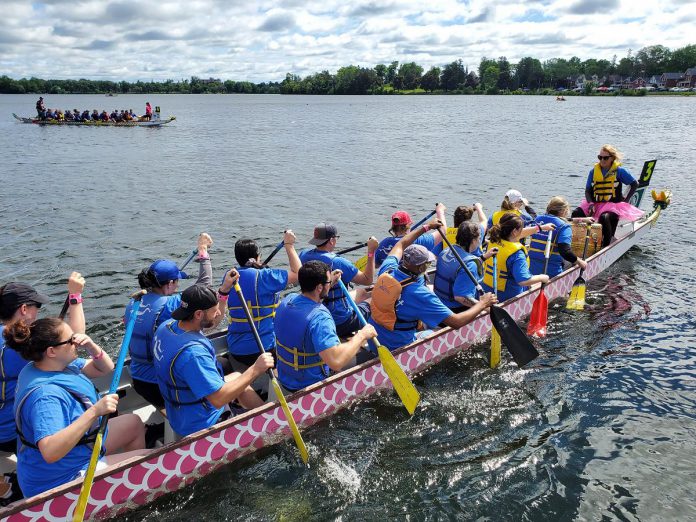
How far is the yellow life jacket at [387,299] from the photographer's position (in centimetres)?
655

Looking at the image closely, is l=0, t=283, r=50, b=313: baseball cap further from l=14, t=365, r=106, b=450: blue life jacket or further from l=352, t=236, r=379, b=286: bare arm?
l=352, t=236, r=379, b=286: bare arm

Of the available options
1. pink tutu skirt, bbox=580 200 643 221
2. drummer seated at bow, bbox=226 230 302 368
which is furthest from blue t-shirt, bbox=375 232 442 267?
pink tutu skirt, bbox=580 200 643 221

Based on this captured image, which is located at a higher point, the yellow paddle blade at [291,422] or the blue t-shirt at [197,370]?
the blue t-shirt at [197,370]

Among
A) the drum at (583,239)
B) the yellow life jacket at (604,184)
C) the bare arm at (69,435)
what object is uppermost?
the yellow life jacket at (604,184)

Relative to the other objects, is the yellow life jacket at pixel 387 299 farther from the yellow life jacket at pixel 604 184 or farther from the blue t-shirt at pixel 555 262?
the yellow life jacket at pixel 604 184

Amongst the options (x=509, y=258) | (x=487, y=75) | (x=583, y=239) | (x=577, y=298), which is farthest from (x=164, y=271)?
(x=487, y=75)

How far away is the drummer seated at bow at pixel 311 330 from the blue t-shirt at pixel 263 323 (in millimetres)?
835

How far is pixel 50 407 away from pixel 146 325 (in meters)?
1.87

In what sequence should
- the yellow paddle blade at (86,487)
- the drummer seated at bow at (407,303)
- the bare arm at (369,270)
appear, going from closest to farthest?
the yellow paddle blade at (86,487)
the drummer seated at bow at (407,303)
the bare arm at (369,270)

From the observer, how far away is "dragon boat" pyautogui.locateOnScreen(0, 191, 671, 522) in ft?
14.7

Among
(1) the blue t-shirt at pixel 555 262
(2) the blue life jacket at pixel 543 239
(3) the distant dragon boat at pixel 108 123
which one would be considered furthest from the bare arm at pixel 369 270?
→ (3) the distant dragon boat at pixel 108 123

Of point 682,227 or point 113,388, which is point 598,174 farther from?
point 113,388

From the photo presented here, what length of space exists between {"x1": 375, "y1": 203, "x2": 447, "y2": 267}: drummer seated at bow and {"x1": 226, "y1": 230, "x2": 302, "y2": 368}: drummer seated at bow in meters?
2.09

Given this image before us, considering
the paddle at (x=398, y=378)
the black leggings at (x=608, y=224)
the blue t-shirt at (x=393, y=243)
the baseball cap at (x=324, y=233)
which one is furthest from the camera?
the black leggings at (x=608, y=224)
